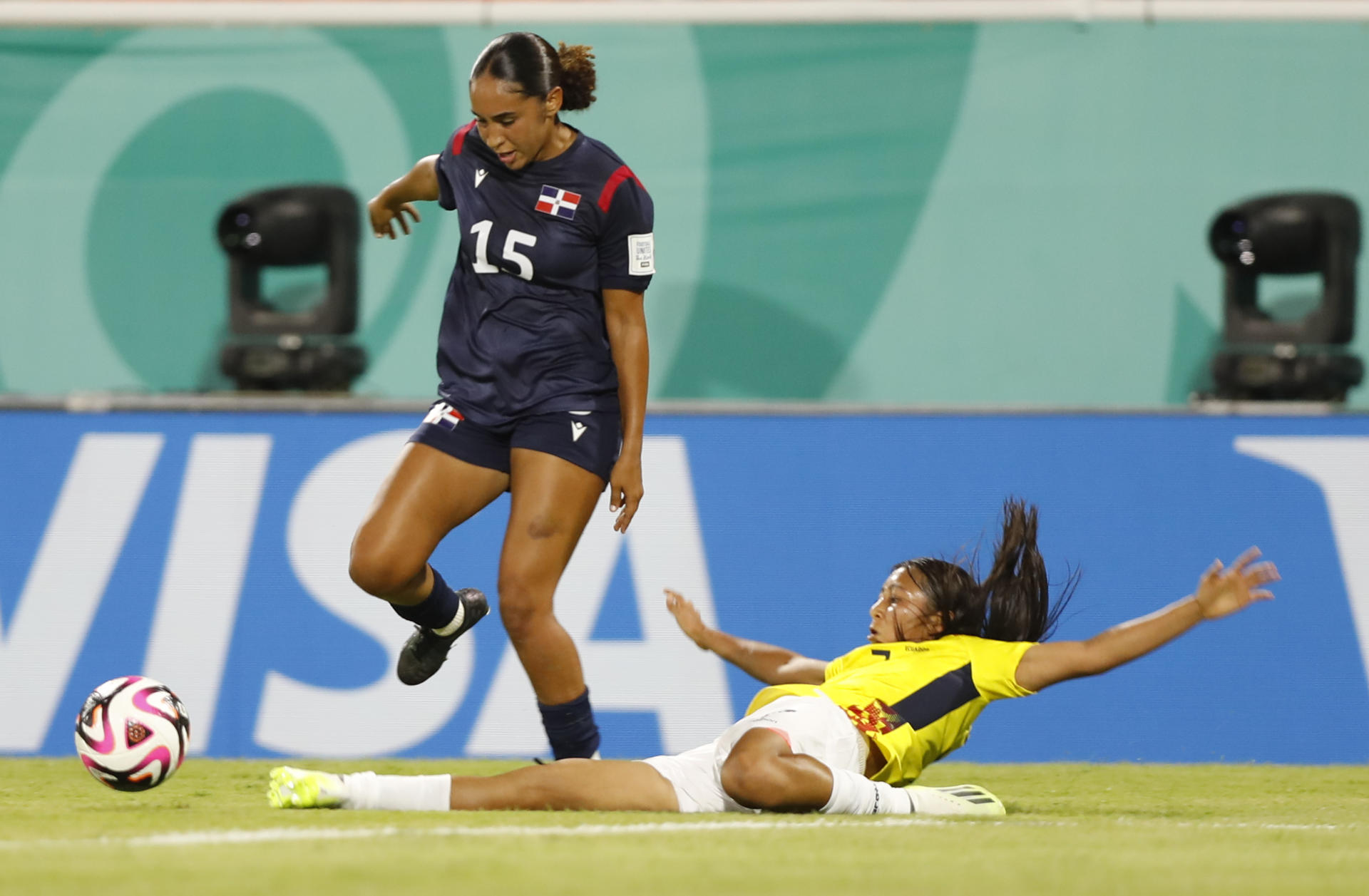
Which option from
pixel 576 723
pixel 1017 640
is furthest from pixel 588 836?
pixel 1017 640

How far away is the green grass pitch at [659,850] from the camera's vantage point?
288 cm

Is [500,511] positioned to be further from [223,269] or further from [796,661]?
[223,269]

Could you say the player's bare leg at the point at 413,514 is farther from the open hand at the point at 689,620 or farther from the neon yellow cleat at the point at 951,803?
the neon yellow cleat at the point at 951,803

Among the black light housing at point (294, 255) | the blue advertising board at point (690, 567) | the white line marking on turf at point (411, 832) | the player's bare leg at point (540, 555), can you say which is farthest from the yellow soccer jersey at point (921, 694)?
the black light housing at point (294, 255)

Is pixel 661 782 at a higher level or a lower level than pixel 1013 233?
lower

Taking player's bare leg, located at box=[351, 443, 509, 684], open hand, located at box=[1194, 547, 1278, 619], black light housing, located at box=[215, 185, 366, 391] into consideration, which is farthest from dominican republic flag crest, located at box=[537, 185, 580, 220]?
black light housing, located at box=[215, 185, 366, 391]

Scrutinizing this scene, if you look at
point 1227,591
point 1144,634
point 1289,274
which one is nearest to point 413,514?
point 1144,634

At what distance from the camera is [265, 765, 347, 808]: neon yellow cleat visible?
395cm

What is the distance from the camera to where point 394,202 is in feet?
16.8

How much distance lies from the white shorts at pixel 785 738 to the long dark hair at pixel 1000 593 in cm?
63

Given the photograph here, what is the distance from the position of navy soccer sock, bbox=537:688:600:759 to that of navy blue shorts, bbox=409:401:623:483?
2.12 ft

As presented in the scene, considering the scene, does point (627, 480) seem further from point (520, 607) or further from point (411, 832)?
point (411, 832)

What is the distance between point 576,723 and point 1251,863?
2012 millimetres

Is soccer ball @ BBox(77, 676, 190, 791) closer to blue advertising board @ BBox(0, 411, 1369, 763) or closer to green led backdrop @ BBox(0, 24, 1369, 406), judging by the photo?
blue advertising board @ BBox(0, 411, 1369, 763)
